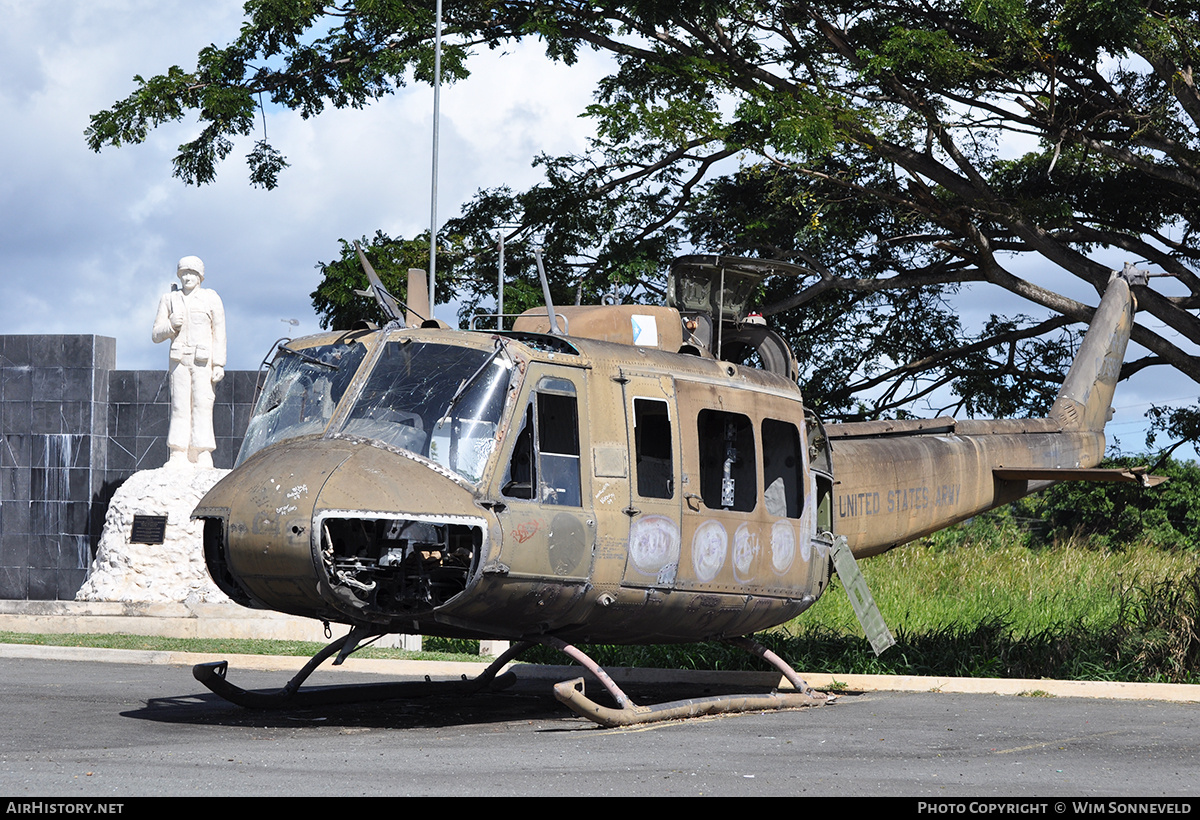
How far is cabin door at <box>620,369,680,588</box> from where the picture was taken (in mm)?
9297

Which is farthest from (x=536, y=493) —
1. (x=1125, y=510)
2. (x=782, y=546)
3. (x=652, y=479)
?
(x=1125, y=510)

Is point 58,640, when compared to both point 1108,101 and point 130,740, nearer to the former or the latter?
point 130,740

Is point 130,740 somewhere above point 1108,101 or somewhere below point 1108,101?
below

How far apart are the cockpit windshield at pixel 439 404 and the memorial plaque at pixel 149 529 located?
11.1 metres

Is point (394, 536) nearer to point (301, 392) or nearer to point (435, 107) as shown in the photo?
point (301, 392)

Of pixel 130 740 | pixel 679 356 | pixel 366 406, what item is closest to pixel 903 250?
pixel 679 356

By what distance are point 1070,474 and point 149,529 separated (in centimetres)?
1266

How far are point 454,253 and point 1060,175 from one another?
929 cm

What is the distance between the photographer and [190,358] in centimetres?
2009

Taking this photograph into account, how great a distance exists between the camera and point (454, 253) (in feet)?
63.6

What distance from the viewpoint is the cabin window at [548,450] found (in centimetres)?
884

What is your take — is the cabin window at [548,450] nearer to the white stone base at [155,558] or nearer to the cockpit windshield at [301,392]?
the cockpit windshield at [301,392]

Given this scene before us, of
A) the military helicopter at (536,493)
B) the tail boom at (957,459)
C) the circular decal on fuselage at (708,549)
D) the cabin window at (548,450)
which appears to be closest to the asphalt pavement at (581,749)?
the military helicopter at (536,493)

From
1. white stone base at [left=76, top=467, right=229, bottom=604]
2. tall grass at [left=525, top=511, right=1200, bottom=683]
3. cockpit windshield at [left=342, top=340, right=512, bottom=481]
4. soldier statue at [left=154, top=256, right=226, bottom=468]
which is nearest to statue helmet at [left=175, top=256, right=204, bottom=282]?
soldier statue at [left=154, top=256, right=226, bottom=468]
